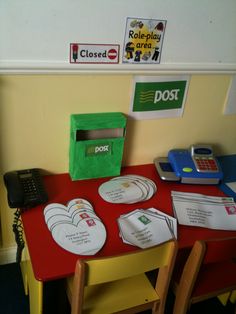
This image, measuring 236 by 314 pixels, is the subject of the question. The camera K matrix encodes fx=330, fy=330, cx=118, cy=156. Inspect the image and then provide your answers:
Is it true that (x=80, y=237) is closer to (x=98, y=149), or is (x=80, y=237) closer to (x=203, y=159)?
(x=98, y=149)

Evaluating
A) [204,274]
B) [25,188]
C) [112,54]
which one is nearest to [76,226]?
[25,188]

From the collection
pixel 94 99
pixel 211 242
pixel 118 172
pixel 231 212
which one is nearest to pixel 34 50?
pixel 94 99

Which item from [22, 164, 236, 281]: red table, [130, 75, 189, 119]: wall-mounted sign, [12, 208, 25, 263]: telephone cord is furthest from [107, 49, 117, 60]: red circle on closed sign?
[12, 208, 25, 263]: telephone cord

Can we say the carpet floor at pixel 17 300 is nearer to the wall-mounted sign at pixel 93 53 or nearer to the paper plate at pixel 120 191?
the paper plate at pixel 120 191

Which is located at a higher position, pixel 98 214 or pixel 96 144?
pixel 96 144

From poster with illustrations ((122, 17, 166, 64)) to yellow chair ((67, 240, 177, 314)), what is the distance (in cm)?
78

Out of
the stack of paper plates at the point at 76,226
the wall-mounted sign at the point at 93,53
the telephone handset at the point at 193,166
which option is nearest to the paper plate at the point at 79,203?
the stack of paper plates at the point at 76,226

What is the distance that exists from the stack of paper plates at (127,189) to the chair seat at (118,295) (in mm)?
327

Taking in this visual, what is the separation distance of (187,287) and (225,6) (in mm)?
1184

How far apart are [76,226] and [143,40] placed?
81 centimetres

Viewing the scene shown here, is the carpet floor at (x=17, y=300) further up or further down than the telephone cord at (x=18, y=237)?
further down

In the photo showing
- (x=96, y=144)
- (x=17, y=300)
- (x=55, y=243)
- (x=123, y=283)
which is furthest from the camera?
(x=17, y=300)

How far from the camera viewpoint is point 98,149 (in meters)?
1.46

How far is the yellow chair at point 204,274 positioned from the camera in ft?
3.70
